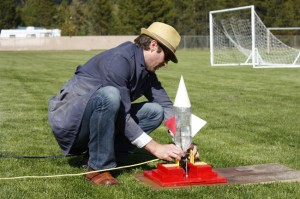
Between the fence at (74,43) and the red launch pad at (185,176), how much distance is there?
198ft

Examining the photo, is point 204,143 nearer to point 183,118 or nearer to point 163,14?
point 183,118

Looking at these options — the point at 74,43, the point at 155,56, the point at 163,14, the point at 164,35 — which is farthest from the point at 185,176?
the point at 163,14

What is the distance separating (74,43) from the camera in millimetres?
66688

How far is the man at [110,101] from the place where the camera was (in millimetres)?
4254

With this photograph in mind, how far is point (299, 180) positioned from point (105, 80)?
6.34ft

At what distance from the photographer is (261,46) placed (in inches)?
1067

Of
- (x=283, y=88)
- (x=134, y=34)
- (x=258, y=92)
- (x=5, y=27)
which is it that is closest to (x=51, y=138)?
(x=258, y=92)

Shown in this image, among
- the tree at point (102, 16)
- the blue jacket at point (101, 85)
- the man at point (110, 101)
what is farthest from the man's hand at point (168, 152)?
the tree at point (102, 16)

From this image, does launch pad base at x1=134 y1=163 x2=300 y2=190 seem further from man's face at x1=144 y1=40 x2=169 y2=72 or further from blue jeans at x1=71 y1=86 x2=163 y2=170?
man's face at x1=144 y1=40 x2=169 y2=72

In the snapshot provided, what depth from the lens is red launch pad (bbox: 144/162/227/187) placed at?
175 inches

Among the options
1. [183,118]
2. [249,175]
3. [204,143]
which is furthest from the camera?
[204,143]

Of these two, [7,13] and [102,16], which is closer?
[102,16]

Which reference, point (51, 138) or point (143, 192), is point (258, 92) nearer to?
point (51, 138)

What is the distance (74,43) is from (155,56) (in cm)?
6337
